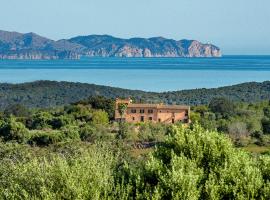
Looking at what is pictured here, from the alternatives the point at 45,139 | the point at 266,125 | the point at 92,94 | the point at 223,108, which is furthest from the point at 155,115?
the point at 92,94

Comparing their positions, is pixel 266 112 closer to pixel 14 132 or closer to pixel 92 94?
pixel 14 132

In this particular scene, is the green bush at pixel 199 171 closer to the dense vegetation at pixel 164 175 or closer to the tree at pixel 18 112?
the dense vegetation at pixel 164 175

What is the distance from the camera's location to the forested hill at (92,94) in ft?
287

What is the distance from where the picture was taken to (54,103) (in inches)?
3617

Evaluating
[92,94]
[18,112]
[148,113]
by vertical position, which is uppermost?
[148,113]

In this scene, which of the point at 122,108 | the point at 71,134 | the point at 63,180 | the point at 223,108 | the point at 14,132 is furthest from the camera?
the point at 223,108

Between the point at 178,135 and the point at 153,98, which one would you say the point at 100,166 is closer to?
the point at 178,135

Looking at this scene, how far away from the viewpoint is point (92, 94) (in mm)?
97312

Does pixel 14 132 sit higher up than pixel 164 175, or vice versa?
pixel 164 175

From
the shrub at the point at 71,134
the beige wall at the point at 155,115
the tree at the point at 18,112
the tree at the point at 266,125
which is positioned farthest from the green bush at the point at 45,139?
the tree at the point at 18,112

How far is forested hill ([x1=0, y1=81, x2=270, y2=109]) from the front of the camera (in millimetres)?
87500

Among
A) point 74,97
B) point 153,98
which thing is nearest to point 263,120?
point 153,98

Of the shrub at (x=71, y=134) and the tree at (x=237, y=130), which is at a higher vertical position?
the shrub at (x=71, y=134)

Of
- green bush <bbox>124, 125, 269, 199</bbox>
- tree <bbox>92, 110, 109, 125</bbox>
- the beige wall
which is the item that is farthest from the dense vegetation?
the beige wall
